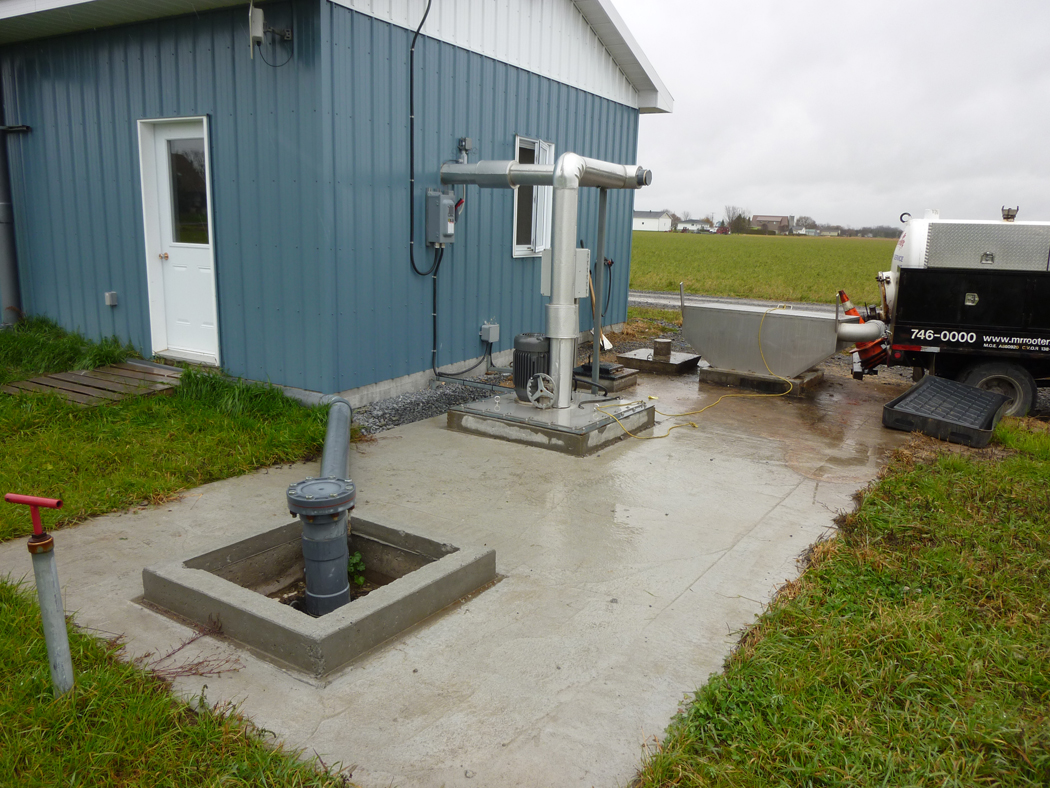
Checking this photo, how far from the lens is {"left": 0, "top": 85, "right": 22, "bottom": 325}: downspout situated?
8.68 metres

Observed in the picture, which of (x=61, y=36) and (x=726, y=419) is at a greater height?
(x=61, y=36)

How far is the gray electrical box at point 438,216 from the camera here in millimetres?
7496

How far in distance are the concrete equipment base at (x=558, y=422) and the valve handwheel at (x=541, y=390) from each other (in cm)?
7

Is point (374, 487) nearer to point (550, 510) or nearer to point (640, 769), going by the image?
point (550, 510)

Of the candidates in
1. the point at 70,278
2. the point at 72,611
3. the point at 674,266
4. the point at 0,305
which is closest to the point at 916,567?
the point at 72,611

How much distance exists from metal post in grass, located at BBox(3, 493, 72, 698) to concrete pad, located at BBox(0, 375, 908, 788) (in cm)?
44

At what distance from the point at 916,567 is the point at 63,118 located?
8808 mm

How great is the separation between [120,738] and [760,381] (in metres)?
7.53

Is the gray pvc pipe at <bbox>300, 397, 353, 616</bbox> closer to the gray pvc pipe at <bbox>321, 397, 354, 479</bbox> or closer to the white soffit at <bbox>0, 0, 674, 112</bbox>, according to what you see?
the gray pvc pipe at <bbox>321, 397, 354, 479</bbox>

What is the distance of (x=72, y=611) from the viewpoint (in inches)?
139

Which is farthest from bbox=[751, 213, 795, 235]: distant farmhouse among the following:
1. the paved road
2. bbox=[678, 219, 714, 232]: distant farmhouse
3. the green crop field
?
the paved road

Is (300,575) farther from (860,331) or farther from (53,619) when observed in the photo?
(860,331)

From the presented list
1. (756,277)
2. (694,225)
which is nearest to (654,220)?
(694,225)

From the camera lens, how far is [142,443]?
5688 mm
